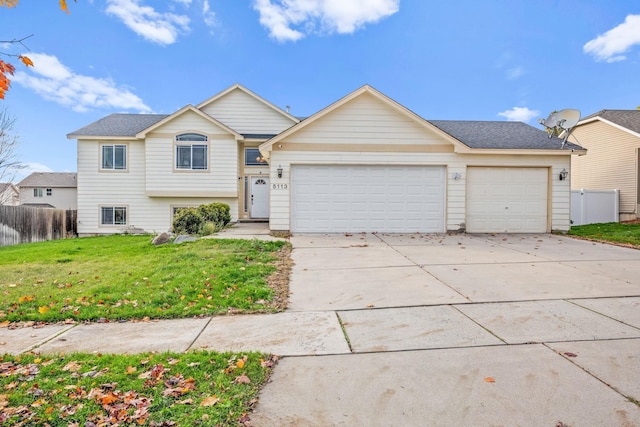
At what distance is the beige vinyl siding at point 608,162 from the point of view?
1778 cm

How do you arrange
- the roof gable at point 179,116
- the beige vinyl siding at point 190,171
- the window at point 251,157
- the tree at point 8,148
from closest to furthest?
the roof gable at point 179,116, the beige vinyl siding at point 190,171, the window at point 251,157, the tree at point 8,148

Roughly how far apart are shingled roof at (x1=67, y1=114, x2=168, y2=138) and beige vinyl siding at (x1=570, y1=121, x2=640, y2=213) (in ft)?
80.7

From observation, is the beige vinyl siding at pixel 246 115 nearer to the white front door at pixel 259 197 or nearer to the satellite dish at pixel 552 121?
the white front door at pixel 259 197

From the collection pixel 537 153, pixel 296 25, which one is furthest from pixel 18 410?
pixel 296 25

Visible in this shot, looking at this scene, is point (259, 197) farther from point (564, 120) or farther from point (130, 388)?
point (130, 388)

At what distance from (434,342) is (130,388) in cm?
284

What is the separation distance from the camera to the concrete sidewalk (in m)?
2.52

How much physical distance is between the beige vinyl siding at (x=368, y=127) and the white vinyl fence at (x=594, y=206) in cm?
958

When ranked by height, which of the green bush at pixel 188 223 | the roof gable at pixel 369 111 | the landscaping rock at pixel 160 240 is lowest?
the landscaping rock at pixel 160 240

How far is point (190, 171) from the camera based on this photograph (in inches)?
651

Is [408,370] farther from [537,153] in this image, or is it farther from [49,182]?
[49,182]

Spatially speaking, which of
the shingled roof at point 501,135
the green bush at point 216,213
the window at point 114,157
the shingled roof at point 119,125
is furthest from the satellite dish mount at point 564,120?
the window at point 114,157

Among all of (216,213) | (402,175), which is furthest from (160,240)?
(402,175)

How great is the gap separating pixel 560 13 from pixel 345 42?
10.1 m
